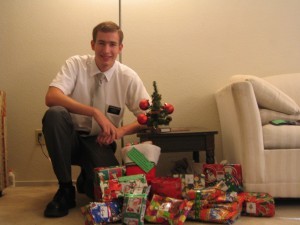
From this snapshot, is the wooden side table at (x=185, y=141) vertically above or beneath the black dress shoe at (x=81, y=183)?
above

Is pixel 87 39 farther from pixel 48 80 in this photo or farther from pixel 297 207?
pixel 297 207

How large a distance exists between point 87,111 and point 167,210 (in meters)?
0.57

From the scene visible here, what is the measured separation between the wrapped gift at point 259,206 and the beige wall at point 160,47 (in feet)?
2.61

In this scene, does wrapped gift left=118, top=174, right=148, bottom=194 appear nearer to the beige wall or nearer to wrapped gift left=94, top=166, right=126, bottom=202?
wrapped gift left=94, top=166, right=126, bottom=202

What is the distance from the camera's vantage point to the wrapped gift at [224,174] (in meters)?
1.48

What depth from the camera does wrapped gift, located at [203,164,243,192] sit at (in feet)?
4.85

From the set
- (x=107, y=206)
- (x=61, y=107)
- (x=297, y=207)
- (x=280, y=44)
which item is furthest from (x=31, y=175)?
(x=280, y=44)

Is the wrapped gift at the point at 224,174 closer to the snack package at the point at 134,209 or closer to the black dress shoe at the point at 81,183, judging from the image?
the snack package at the point at 134,209

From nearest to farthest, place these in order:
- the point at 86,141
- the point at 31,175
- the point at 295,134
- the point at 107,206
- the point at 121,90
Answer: the point at 107,206 → the point at 295,134 → the point at 86,141 → the point at 121,90 → the point at 31,175

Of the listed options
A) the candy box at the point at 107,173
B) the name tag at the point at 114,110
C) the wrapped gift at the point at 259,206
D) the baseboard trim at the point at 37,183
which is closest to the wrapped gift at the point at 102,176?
the candy box at the point at 107,173

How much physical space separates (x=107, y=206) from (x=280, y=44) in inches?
65.1

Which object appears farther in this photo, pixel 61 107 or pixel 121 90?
pixel 121 90

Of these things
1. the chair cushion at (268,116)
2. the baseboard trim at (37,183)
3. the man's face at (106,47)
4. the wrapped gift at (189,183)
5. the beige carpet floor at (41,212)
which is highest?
the man's face at (106,47)

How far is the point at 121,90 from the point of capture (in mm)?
1730
